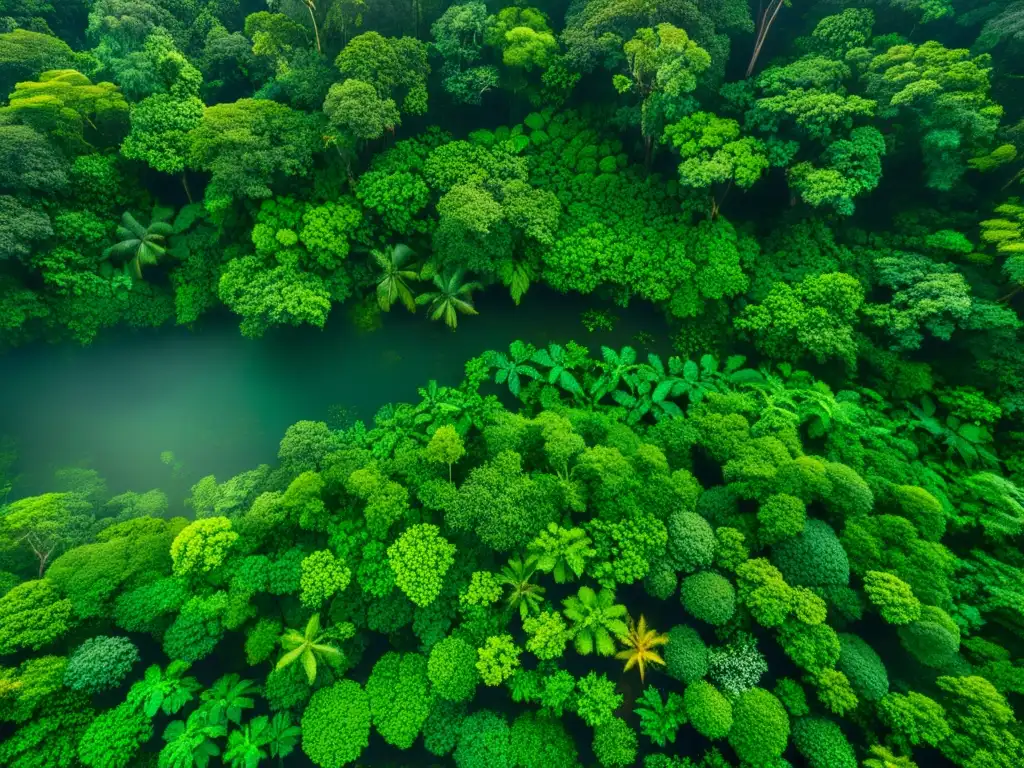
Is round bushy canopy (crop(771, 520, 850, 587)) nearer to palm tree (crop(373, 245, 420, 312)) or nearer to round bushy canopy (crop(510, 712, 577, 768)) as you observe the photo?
round bushy canopy (crop(510, 712, 577, 768))

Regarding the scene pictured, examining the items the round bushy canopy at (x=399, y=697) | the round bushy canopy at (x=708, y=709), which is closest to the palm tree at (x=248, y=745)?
the round bushy canopy at (x=399, y=697)

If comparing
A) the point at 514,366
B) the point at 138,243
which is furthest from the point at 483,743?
the point at 138,243

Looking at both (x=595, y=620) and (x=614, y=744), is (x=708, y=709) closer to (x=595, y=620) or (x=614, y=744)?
(x=614, y=744)

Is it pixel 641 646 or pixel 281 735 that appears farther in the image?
pixel 641 646

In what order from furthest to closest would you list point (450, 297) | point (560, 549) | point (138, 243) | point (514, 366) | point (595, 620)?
point (450, 297) < point (138, 243) < point (514, 366) < point (560, 549) < point (595, 620)

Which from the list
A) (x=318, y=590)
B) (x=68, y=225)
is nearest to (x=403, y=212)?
(x=68, y=225)

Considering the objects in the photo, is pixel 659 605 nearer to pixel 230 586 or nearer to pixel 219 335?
pixel 230 586

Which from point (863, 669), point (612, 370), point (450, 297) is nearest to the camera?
point (863, 669)

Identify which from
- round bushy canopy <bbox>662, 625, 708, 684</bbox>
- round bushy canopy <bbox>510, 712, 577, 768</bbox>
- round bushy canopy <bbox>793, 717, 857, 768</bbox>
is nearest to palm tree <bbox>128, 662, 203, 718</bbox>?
round bushy canopy <bbox>510, 712, 577, 768</bbox>
